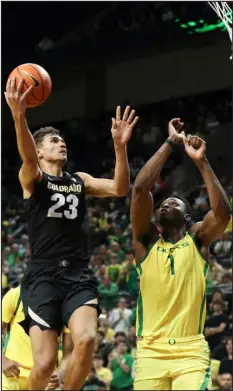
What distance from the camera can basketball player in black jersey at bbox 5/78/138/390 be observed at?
22.3ft

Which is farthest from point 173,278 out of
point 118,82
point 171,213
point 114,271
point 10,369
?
point 118,82

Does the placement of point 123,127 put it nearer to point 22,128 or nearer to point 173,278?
point 22,128

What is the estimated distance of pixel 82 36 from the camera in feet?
79.2

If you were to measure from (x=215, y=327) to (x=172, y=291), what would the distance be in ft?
22.1

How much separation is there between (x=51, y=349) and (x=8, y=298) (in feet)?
6.61

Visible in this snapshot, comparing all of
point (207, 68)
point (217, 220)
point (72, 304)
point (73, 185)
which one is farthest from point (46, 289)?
point (207, 68)

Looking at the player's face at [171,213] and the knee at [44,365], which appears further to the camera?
the player's face at [171,213]

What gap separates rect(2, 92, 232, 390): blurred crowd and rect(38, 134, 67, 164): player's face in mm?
5230

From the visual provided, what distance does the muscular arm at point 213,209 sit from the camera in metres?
7.00

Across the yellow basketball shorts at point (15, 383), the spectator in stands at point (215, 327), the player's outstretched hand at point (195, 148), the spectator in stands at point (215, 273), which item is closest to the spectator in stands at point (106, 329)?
the spectator in stands at point (215, 327)

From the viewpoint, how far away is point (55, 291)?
6969mm

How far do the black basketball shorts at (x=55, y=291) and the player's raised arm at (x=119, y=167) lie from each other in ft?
2.13

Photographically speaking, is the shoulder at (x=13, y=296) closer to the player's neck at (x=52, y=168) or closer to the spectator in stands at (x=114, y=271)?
the player's neck at (x=52, y=168)

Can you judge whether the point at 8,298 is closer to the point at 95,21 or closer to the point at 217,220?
the point at 217,220
